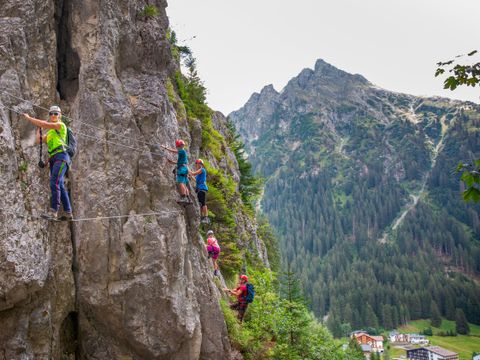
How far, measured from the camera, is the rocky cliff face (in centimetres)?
1001

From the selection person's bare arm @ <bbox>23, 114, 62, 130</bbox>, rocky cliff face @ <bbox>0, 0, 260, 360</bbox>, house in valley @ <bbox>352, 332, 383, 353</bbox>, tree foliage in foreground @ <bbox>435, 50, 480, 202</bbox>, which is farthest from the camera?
house in valley @ <bbox>352, 332, 383, 353</bbox>

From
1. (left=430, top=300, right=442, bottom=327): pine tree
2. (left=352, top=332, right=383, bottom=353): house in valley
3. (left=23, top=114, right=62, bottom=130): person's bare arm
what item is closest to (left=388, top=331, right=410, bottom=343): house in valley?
(left=352, top=332, right=383, bottom=353): house in valley

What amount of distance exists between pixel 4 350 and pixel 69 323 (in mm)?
2408

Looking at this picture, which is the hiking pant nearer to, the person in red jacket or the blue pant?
the person in red jacket

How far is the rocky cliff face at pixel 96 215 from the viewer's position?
10.0 meters

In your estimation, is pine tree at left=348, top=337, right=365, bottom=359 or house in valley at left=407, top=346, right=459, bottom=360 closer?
pine tree at left=348, top=337, right=365, bottom=359

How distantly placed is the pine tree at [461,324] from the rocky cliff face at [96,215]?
14449 cm

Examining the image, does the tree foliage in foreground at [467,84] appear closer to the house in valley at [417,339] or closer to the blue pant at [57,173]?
the blue pant at [57,173]

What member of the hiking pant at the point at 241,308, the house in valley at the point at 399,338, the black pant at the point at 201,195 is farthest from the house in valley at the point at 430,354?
the black pant at the point at 201,195

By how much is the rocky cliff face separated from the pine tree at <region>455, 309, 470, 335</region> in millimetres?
144493

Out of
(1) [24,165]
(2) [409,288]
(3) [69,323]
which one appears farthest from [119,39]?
(2) [409,288]

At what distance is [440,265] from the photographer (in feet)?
582

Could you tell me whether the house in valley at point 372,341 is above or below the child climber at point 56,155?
below

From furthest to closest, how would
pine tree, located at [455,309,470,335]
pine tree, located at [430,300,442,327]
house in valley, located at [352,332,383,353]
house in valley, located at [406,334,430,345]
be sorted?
1. pine tree, located at [430,300,442,327]
2. pine tree, located at [455,309,470,335]
3. house in valley, located at [406,334,430,345]
4. house in valley, located at [352,332,383,353]
